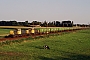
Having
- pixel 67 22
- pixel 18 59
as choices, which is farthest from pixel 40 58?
pixel 67 22

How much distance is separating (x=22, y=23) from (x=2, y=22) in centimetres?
784

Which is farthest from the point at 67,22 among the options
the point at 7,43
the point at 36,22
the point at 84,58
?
the point at 84,58

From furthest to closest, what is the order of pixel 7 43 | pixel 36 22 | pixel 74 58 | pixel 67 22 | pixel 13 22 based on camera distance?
pixel 67 22, pixel 36 22, pixel 13 22, pixel 7 43, pixel 74 58

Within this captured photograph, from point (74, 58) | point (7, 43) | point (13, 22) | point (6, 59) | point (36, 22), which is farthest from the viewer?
point (36, 22)

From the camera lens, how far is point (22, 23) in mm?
90062

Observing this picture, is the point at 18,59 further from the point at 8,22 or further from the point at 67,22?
the point at 67,22

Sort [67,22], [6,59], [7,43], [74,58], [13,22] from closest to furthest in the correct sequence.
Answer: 1. [6,59]
2. [74,58]
3. [7,43]
4. [13,22]
5. [67,22]

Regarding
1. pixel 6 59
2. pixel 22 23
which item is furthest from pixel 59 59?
pixel 22 23

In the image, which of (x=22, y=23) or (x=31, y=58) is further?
(x=22, y=23)

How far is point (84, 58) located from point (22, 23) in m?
77.6

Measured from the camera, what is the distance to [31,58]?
1290 centimetres

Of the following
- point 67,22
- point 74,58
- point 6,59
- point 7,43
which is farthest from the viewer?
point 67,22

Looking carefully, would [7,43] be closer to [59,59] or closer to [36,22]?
[59,59]

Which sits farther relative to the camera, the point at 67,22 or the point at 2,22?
the point at 67,22
